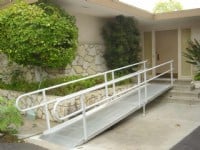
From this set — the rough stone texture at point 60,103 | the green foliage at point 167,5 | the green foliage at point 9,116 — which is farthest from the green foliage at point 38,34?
the green foliage at point 167,5

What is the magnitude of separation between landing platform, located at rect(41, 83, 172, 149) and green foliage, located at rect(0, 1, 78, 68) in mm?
1790

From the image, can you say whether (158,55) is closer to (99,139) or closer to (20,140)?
(99,139)

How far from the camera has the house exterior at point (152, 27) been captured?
30.3ft

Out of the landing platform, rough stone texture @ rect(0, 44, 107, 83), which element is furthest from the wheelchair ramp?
rough stone texture @ rect(0, 44, 107, 83)

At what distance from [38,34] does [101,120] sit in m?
2.63

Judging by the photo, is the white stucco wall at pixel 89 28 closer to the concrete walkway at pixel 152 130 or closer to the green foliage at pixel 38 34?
the green foliage at pixel 38 34

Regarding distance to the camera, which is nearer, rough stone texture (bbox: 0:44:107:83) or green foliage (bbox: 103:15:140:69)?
rough stone texture (bbox: 0:44:107:83)

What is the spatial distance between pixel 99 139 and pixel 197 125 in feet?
7.78

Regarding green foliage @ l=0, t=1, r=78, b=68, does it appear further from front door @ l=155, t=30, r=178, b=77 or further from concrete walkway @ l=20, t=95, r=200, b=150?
front door @ l=155, t=30, r=178, b=77

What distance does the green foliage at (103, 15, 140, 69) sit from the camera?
10.7m

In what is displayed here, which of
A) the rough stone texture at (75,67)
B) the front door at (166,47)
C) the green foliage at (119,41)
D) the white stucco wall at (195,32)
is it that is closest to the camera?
the rough stone texture at (75,67)

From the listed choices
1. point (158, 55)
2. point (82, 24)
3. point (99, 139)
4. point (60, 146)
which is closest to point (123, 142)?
point (99, 139)

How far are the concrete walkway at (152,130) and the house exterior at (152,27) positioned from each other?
10.9 feet

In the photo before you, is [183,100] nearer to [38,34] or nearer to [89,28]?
[89,28]
